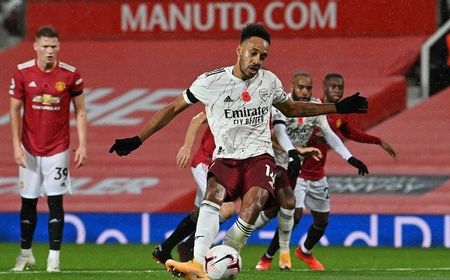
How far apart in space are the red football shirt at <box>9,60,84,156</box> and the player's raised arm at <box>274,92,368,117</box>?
7.35ft

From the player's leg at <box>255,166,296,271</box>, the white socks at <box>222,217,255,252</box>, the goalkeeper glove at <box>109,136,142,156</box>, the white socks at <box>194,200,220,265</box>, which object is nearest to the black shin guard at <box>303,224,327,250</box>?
the player's leg at <box>255,166,296,271</box>

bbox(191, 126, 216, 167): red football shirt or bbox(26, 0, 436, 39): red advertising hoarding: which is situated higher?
bbox(26, 0, 436, 39): red advertising hoarding

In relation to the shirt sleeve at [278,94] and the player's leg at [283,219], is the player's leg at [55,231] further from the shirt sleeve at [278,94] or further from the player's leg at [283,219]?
the shirt sleeve at [278,94]

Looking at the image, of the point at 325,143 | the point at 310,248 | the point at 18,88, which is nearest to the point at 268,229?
the point at 325,143

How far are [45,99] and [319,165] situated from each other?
9.85 feet

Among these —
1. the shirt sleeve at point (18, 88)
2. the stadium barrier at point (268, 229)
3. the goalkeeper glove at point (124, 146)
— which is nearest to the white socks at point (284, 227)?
the shirt sleeve at point (18, 88)

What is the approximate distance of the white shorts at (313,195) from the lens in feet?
45.8

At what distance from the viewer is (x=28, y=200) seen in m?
12.6

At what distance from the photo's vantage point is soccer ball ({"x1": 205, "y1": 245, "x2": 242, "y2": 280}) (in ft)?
33.5

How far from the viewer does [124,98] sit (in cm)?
2125

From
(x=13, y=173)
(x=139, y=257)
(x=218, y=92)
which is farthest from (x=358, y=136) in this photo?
(x=13, y=173)

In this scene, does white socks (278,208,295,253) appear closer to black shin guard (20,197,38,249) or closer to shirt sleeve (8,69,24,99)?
black shin guard (20,197,38,249)

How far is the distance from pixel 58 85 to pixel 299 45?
30.8ft

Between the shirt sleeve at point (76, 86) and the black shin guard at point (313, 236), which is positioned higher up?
the shirt sleeve at point (76, 86)
